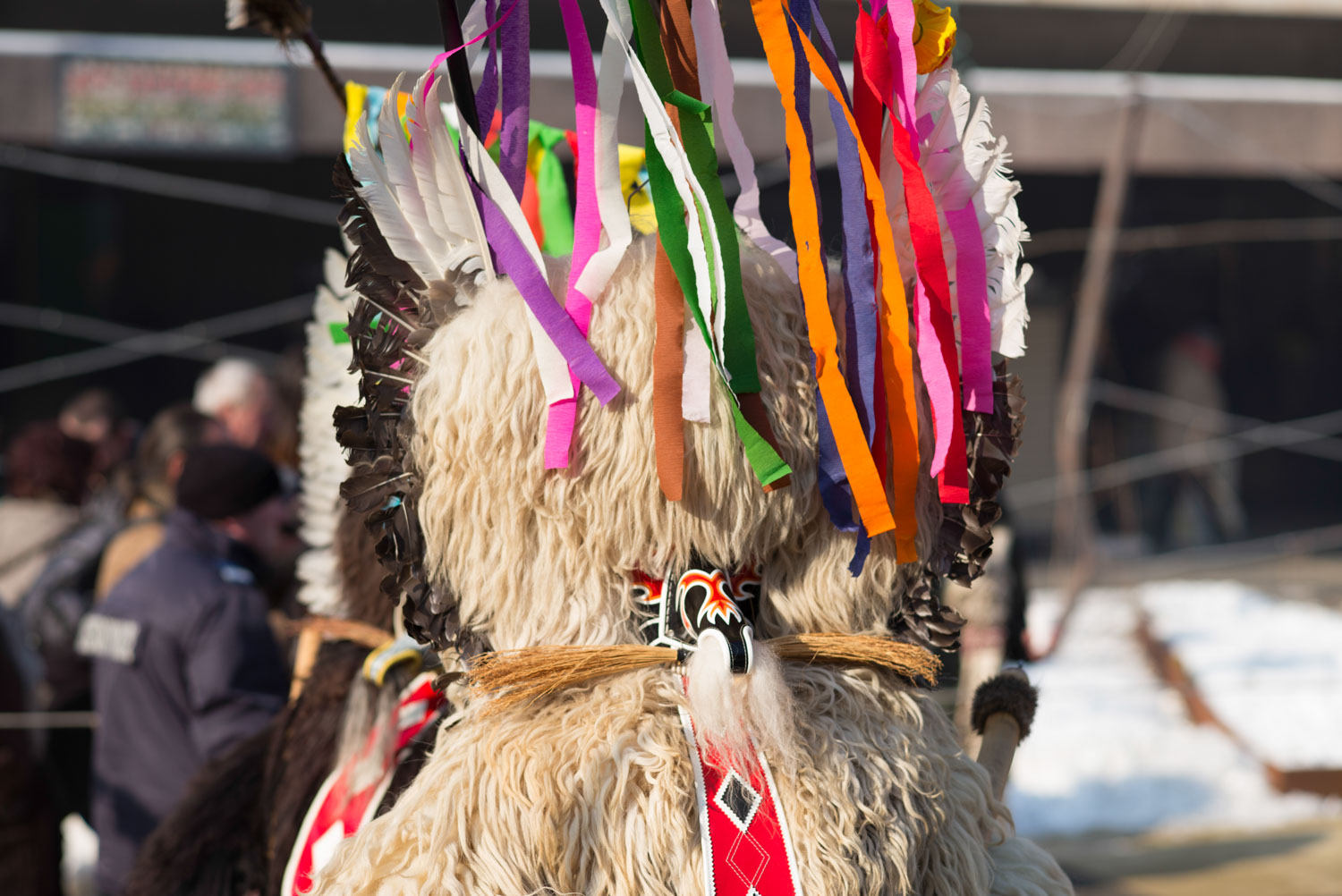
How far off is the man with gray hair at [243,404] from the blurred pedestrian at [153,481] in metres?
0.30

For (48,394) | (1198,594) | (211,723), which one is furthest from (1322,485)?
(48,394)

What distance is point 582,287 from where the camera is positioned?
104cm

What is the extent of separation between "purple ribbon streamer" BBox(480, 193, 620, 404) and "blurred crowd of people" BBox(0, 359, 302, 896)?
5.36 feet

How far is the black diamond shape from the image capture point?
3.36 feet

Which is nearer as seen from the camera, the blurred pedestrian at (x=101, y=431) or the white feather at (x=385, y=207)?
the white feather at (x=385, y=207)

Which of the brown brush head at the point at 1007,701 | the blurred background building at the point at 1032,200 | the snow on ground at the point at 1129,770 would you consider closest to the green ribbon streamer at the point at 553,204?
the brown brush head at the point at 1007,701

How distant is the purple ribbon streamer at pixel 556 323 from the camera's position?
39.5 inches

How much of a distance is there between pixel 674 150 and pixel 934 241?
0.24 m

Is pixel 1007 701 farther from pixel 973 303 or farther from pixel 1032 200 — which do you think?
pixel 1032 200

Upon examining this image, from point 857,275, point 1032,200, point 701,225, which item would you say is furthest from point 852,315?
point 1032,200

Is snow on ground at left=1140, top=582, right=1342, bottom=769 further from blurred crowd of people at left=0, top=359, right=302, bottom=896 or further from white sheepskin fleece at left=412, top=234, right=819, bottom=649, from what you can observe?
white sheepskin fleece at left=412, top=234, right=819, bottom=649

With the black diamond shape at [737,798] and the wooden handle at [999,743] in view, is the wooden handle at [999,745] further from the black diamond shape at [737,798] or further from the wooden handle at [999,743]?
the black diamond shape at [737,798]

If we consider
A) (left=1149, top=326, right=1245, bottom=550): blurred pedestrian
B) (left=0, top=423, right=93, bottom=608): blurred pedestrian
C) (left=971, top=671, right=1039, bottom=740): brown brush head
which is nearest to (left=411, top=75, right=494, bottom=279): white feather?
(left=971, top=671, right=1039, bottom=740): brown brush head

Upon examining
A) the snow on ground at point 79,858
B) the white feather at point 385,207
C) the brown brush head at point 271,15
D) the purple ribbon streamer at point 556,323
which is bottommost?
the snow on ground at point 79,858
